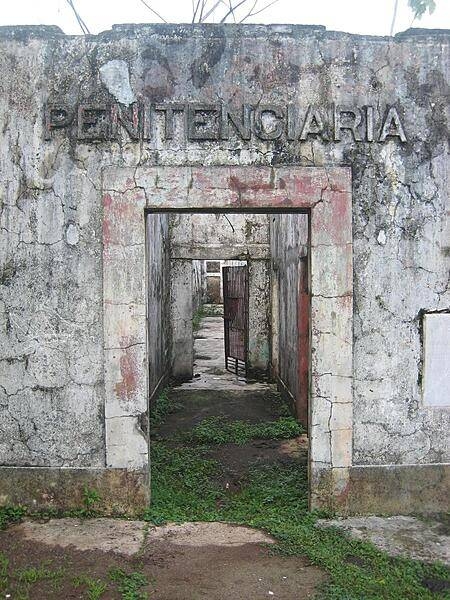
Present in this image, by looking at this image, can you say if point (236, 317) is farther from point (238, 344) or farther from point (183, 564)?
point (183, 564)

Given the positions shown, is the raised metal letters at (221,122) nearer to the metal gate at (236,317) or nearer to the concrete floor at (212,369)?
the concrete floor at (212,369)

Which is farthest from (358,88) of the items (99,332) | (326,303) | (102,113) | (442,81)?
(99,332)

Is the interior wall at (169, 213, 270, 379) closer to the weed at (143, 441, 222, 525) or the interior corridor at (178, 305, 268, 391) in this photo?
the interior corridor at (178, 305, 268, 391)

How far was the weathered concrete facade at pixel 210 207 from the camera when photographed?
4.47 meters

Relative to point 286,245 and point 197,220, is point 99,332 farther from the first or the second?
point 197,220

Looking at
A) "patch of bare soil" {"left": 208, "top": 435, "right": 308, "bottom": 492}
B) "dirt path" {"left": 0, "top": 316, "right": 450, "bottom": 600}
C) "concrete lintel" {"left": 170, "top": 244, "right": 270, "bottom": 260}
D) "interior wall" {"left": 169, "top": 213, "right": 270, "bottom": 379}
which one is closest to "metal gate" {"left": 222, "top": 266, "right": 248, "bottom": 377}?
"interior wall" {"left": 169, "top": 213, "right": 270, "bottom": 379}

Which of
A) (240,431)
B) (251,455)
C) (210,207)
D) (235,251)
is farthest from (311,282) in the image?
(235,251)

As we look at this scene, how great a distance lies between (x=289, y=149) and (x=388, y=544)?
2854 millimetres

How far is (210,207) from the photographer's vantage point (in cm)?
452

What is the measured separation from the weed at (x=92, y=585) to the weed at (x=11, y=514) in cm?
100

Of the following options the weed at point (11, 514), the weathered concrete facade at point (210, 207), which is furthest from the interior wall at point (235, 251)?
the weed at point (11, 514)

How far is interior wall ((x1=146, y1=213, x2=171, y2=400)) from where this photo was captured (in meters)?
8.74

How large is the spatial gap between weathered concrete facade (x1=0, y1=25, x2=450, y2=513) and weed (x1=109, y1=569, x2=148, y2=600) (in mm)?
864

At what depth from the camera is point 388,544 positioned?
4156mm
